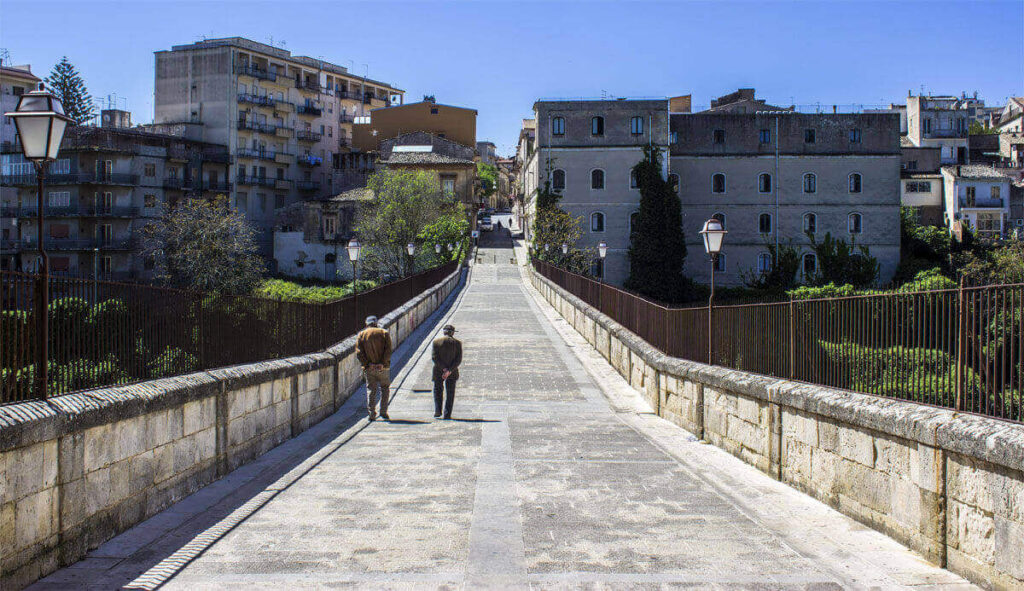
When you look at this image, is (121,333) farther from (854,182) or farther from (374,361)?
(854,182)

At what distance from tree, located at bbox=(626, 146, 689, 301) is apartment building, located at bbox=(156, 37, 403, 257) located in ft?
105

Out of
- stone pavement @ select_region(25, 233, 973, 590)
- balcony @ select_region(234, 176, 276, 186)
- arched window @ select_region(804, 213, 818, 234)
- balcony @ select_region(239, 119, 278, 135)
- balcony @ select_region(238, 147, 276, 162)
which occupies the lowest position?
stone pavement @ select_region(25, 233, 973, 590)

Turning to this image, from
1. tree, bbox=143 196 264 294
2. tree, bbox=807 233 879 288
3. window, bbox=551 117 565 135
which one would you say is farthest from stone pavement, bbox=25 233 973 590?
tree, bbox=807 233 879 288

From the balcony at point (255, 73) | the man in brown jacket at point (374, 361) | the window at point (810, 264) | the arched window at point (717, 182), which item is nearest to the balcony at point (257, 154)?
the balcony at point (255, 73)

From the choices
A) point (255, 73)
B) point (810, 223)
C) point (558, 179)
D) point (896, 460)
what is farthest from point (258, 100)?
point (896, 460)

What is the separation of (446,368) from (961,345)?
8543 mm

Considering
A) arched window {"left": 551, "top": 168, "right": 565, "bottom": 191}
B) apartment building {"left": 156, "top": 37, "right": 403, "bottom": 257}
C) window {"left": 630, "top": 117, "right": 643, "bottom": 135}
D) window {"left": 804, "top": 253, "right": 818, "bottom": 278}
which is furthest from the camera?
apartment building {"left": 156, "top": 37, "right": 403, "bottom": 257}

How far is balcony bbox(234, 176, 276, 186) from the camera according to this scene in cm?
7064

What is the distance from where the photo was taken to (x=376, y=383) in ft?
44.1

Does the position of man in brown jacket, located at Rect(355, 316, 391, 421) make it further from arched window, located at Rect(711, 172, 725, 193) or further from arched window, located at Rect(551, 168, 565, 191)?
arched window, located at Rect(711, 172, 725, 193)

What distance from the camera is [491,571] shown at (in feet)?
19.2

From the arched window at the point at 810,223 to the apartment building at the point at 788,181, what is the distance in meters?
0.07

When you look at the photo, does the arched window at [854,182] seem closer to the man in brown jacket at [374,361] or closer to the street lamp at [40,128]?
the man in brown jacket at [374,361]

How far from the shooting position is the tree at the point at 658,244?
57094 millimetres
